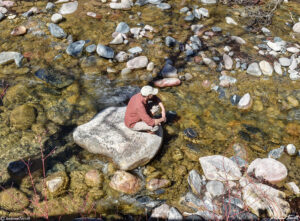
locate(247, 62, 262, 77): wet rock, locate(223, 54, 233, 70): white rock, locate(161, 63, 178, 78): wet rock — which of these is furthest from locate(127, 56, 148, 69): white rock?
locate(247, 62, 262, 77): wet rock

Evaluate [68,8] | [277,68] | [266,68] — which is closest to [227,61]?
[266,68]

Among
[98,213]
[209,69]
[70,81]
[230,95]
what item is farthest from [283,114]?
[70,81]

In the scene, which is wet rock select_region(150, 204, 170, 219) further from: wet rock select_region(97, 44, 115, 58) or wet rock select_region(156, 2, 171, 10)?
wet rock select_region(156, 2, 171, 10)

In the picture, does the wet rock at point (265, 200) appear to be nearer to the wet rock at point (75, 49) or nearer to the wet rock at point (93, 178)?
the wet rock at point (93, 178)

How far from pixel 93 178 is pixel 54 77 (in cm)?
260

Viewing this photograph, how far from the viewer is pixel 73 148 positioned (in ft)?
13.5

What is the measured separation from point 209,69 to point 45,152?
3.62m

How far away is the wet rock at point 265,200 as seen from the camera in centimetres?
331

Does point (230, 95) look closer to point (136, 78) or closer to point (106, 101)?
point (136, 78)

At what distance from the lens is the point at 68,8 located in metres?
6.92

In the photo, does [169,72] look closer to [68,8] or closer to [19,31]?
[68,8]

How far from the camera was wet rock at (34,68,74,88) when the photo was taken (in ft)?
17.0

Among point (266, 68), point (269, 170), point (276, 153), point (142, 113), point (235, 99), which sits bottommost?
point (276, 153)

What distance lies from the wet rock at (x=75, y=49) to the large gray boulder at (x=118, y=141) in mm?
2132
